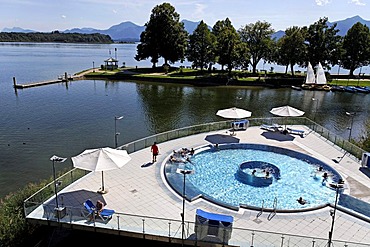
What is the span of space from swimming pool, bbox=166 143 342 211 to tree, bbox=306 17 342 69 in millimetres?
55637

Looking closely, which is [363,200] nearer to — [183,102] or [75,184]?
[75,184]

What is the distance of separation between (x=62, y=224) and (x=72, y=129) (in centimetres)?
2115

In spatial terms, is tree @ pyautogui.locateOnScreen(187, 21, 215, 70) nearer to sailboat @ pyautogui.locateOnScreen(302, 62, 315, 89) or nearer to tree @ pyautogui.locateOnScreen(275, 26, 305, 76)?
tree @ pyautogui.locateOnScreen(275, 26, 305, 76)

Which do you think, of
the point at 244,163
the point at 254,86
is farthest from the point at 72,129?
the point at 254,86

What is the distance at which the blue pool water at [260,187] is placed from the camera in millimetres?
16578

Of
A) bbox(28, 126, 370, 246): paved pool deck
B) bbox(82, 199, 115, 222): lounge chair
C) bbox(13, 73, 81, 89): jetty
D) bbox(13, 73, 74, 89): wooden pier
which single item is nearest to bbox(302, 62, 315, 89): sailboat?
bbox(28, 126, 370, 246): paved pool deck

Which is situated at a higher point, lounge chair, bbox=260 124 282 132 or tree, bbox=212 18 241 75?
tree, bbox=212 18 241 75

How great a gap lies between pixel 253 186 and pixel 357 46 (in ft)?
225

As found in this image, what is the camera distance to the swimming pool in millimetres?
16375

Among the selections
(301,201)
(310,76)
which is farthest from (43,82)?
(301,201)

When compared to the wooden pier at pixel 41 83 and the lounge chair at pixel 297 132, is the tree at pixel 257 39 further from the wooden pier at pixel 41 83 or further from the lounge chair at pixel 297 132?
the lounge chair at pixel 297 132

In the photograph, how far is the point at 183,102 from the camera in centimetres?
4884

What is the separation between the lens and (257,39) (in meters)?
74.3

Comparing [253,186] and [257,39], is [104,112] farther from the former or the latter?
[257,39]
